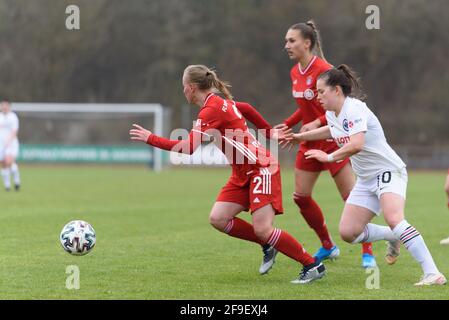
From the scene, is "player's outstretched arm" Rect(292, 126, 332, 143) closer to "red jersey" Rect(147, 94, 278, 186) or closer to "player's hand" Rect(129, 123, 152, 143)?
"red jersey" Rect(147, 94, 278, 186)

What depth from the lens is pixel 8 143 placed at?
1789cm

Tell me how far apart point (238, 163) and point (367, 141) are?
1.13 m

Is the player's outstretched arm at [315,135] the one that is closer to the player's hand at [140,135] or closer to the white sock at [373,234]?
the white sock at [373,234]

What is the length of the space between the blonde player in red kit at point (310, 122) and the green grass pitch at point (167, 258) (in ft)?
1.33

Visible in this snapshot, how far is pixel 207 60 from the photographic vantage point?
148 feet

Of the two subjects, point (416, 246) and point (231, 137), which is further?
point (231, 137)

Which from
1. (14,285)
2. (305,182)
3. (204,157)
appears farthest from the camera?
(204,157)

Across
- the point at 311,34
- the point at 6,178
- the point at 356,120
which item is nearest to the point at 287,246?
the point at 356,120

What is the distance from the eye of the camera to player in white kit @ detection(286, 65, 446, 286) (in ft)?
20.8

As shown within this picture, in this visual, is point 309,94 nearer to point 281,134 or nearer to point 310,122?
point 310,122

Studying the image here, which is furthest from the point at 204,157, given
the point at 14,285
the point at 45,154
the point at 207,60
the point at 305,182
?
the point at 14,285

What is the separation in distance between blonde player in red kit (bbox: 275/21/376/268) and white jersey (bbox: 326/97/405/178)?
1020mm
